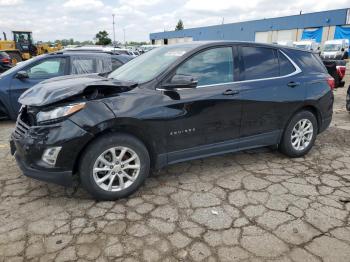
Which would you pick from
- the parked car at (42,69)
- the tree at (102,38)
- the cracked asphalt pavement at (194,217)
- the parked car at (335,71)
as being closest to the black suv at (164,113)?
the cracked asphalt pavement at (194,217)

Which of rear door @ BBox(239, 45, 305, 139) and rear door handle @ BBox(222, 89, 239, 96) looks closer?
rear door handle @ BBox(222, 89, 239, 96)

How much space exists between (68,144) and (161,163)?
1.08 m

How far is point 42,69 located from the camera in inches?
263

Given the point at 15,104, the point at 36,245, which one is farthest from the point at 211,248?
the point at 15,104

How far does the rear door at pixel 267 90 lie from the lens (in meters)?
4.03

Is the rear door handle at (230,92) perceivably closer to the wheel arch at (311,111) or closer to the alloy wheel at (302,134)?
the wheel arch at (311,111)

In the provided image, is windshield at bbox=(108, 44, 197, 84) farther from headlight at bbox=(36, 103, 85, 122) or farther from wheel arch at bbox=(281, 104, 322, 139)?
wheel arch at bbox=(281, 104, 322, 139)

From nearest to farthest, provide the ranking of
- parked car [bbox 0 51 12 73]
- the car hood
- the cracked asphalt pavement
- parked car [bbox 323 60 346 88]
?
the cracked asphalt pavement < the car hood < parked car [bbox 323 60 346 88] < parked car [bbox 0 51 12 73]

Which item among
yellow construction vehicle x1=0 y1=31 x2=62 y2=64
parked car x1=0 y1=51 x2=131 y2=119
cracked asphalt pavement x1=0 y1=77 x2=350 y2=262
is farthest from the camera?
yellow construction vehicle x1=0 y1=31 x2=62 y2=64

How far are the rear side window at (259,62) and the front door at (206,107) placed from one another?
0.22 m

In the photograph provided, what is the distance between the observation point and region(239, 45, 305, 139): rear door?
4027 millimetres

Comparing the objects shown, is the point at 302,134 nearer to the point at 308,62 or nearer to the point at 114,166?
the point at 308,62

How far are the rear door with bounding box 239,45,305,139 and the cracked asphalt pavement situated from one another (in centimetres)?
62

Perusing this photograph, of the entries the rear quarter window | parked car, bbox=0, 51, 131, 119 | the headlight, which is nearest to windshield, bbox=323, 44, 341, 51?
parked car, bbox=0, 51, 131, 119
